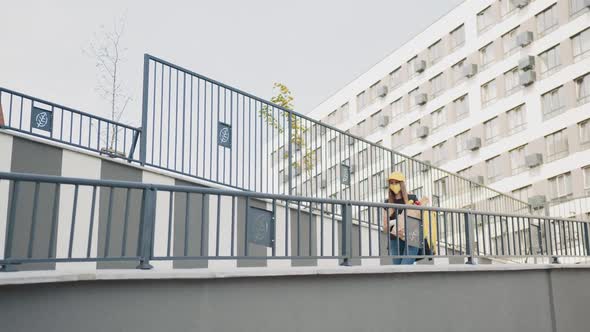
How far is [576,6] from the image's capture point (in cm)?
4116

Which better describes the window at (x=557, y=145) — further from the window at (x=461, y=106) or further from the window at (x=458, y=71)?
the window at (x=458, y=71)

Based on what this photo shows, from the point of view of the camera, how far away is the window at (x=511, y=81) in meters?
46.1


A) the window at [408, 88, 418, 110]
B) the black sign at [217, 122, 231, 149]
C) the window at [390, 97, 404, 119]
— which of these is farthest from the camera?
the window at [390, 97, 404, 119]

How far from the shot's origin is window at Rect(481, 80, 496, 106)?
159 feet

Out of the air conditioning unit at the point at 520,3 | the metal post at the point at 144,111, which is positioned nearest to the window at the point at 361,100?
the air conditioning unit at the point at 520,3

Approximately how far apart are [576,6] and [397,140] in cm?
2250

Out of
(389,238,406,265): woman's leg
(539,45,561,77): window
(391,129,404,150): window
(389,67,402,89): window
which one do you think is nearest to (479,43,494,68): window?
(539,45,561,77): window

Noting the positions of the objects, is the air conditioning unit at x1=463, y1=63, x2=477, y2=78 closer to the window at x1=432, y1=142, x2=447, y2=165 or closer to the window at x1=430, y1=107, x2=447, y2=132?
the window at x1=430, y1=107, x2=447, y2=132

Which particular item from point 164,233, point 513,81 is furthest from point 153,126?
point 513,81

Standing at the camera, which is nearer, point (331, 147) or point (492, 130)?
point (331, 147)

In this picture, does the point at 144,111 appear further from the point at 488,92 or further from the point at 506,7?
the point at 488,92

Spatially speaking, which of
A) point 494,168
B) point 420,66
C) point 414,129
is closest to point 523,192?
point 494,168

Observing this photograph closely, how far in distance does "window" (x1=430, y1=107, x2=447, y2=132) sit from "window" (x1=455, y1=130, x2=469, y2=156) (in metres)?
2.52

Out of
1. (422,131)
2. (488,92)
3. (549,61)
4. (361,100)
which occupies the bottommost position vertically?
(422,131)
